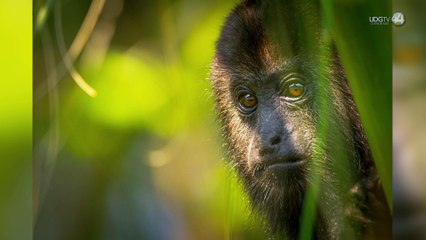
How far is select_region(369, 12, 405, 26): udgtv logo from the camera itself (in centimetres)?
305

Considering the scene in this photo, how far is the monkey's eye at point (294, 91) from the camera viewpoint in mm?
3123

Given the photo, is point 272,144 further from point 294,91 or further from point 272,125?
point 294,91

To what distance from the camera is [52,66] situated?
3230mm

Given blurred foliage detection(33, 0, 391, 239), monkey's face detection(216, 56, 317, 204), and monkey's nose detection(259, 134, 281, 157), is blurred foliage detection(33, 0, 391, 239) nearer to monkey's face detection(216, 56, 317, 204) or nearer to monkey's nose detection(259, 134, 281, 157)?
monkey's face detection(216, 56, 317, 204)

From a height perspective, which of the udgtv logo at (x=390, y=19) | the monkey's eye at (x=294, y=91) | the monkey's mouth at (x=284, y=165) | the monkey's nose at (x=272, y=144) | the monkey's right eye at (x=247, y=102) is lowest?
the monkey's mouth at (x=284, y=165)

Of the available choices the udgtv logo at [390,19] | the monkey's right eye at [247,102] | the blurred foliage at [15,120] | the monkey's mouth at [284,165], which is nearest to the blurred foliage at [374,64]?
the udgtv logo at [390,19]

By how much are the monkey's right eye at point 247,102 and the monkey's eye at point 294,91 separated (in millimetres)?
161

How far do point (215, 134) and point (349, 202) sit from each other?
2.34ft

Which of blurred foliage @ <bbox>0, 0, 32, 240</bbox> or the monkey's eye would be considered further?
blurred foliage @ <bbox>0, 0, 32, 240</bbox>

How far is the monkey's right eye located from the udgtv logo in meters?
0.66

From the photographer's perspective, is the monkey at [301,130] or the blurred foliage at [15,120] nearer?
the monkey at [301,130]

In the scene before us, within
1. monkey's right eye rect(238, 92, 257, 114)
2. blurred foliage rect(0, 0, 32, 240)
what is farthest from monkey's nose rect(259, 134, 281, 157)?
blurred foliage rect(0, 0, 32, 240)

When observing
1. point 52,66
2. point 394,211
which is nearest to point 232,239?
point 394,211

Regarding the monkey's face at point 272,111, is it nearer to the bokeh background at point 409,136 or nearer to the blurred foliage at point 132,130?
the blurred foliage at point 132,130
